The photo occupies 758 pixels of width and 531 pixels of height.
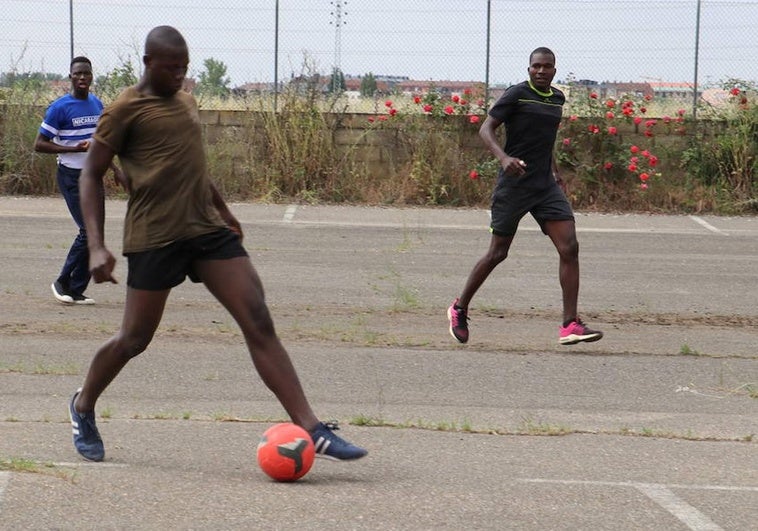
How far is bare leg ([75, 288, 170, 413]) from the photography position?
6.00 m

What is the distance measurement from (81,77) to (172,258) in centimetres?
543

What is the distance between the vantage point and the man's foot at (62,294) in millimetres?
10945

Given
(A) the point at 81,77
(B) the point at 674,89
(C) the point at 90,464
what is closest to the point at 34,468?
(C) the point at 90,464

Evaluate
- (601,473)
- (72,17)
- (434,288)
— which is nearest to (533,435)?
(601,473)

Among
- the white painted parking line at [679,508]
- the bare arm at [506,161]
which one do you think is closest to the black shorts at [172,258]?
the white painted parking line at [679,508]

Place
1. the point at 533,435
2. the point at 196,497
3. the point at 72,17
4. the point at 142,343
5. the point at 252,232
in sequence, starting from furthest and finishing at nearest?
the point at 72,17, the point at 252,232, the point at 533,435, the point at 142,343, the point at 196,497

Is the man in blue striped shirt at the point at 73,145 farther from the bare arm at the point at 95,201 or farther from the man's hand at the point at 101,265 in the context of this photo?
the man's hand at the point at 101,265

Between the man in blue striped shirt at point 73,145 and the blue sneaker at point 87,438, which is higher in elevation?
the man in blue striped shirt at point 73,145

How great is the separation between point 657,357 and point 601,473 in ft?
10.3

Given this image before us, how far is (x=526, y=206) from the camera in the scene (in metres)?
9.52

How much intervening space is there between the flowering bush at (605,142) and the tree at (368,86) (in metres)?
3.05

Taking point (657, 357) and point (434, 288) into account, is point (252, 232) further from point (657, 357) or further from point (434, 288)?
point (657, 357)

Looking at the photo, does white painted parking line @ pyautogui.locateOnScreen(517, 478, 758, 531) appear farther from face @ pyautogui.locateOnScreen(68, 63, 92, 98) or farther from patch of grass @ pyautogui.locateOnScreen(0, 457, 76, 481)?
face @ pyautogui.locateOnScreen(68, 63, 92, 98)

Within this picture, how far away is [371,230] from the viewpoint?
17.4 m
